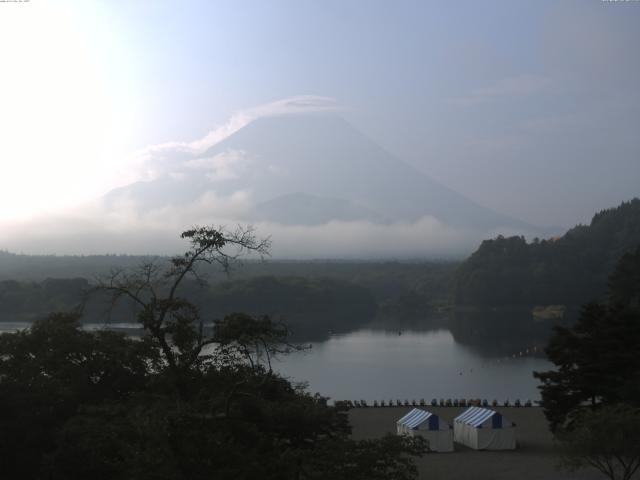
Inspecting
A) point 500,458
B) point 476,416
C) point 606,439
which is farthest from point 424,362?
point 606,439

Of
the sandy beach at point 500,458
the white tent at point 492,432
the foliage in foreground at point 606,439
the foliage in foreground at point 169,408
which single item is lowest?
the sandy beach at point 500,458

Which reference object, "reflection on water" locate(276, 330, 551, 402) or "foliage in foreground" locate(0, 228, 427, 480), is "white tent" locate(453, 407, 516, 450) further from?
"reflection on water" locate(276, 330, 551, 402)

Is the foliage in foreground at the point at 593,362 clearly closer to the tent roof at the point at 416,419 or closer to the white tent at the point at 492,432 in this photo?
the white tent at the point at 492,432

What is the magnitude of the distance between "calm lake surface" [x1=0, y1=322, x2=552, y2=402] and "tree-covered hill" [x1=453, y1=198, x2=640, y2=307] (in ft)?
81.8

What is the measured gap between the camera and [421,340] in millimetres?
39875

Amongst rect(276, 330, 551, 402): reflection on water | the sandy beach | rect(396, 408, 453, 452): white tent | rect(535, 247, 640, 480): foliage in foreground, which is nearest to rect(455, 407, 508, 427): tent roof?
the sandy beach

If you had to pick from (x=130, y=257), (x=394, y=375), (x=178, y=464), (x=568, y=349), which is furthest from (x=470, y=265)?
(x=130, y=257)

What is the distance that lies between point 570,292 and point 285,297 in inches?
896

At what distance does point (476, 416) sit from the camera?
1423cm

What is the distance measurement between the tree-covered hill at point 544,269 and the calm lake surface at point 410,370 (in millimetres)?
24945

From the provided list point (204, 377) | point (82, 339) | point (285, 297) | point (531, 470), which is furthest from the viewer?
point (285, 297)

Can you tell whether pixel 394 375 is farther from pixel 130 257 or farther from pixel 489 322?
pixel 130 257

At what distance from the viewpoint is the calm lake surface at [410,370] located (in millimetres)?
23703

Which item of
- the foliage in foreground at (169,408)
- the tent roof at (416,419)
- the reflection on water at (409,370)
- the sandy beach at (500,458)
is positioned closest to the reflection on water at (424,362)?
the reflection on water at (409,370)
